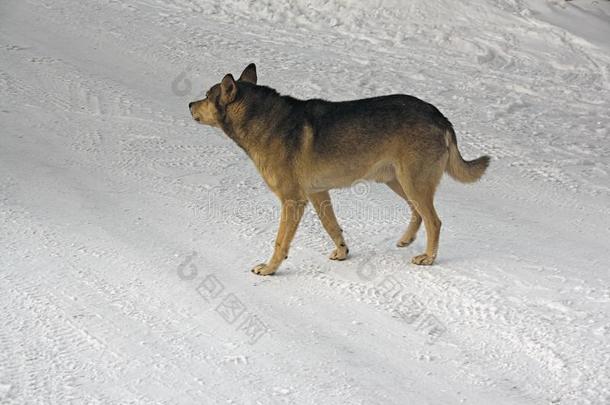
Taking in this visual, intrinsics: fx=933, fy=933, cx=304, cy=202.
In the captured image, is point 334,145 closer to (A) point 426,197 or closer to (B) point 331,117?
(B) point 331,117

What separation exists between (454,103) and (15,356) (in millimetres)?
8098

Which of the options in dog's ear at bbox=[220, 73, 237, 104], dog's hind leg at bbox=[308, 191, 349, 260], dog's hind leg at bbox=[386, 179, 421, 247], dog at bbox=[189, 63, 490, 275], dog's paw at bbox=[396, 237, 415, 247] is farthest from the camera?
dog's paw at bbox=[396, 237, 415, 247]

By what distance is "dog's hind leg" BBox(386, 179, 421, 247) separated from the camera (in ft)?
25.5

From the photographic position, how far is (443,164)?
288 inches

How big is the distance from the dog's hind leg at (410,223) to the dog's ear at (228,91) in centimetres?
147

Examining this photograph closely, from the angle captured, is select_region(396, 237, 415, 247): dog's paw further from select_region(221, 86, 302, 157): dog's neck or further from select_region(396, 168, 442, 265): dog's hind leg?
select_region(221, 86, 302, 157): dog's neck

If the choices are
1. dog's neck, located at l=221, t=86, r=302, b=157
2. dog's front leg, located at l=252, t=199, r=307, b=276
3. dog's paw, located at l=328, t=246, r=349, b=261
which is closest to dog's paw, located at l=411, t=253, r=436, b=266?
dog's paw, located at l=328, t=246, r=349, b=261

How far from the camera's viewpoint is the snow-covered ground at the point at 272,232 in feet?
19.1

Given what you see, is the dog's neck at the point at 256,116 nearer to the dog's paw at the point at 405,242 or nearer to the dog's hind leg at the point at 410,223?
the dog's hind leg at the point at 410,223

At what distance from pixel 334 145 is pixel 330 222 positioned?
0.69 metres

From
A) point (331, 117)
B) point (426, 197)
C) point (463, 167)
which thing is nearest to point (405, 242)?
point (426, 197)

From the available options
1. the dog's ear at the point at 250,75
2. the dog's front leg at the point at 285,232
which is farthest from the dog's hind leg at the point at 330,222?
the dog's ear at the point at 250,75

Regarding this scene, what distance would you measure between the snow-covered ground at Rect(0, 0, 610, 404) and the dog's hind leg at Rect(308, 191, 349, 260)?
0.18m

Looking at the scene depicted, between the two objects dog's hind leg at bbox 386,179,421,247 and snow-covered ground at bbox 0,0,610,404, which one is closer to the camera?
snow-covered ground at bbox 0,0,610,404
